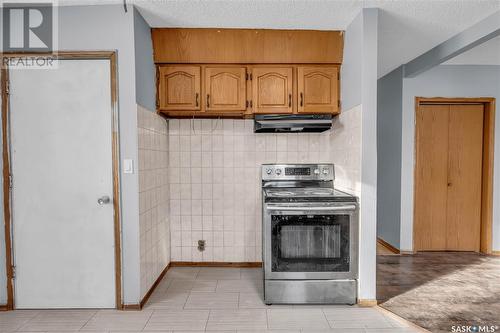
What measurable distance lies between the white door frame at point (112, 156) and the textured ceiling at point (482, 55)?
370 cm

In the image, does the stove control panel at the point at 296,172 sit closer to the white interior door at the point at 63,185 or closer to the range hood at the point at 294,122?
the range hood at the point at 294,122

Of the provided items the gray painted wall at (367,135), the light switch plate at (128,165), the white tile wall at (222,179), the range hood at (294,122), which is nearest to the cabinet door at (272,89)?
the range hood at (294,122)

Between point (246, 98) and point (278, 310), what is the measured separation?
189cm

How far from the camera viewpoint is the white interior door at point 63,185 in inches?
93.9

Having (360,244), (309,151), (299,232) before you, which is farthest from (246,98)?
(360,244)

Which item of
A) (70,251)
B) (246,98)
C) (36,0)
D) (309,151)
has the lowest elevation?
(70,251)

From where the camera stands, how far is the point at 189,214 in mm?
3400

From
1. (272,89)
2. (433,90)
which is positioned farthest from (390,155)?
(272,89)

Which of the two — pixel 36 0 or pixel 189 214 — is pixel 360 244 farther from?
pixel 36 0

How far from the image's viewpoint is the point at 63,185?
7.90 feet

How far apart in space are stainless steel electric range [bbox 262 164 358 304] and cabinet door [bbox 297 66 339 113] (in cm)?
92

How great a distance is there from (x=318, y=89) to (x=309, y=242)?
4.73 feet

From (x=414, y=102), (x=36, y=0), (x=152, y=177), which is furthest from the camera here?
(x=414, y=102)

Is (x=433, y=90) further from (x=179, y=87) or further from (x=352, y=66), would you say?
(x=179, y=87)
